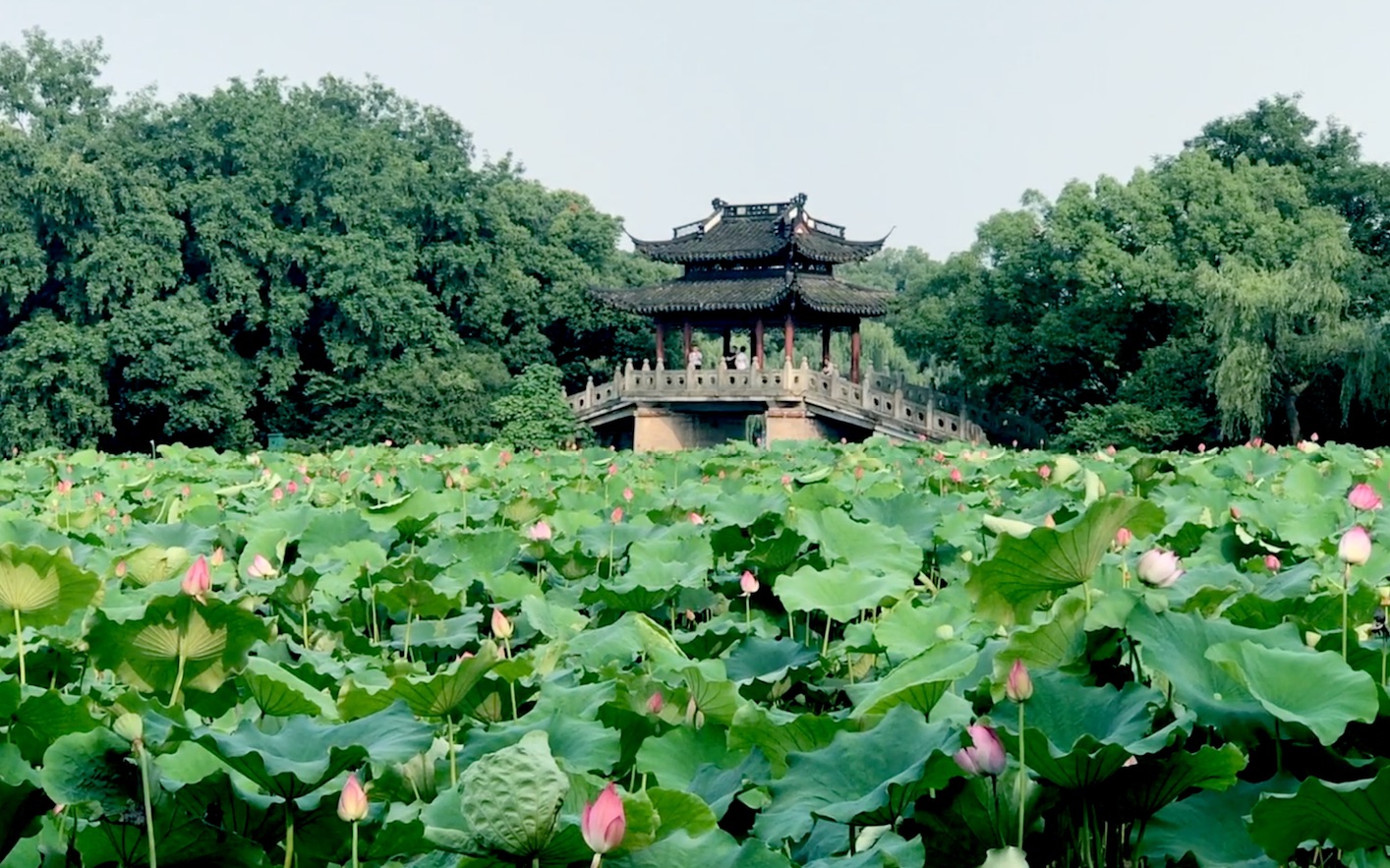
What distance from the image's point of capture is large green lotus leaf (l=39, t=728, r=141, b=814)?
1.04m

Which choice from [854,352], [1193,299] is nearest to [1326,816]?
[1193,299]

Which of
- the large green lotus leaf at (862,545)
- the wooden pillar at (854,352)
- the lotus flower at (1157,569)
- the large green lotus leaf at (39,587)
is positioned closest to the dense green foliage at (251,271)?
the wooden pillar at (854,352)

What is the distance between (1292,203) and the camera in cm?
2053

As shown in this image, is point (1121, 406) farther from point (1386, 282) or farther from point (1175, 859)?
point (1175, 859)

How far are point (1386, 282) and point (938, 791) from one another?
66.3 ft

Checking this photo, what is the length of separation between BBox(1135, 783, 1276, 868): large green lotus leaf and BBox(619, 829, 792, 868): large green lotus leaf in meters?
0.30

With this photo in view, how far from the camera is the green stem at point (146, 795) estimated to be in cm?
99

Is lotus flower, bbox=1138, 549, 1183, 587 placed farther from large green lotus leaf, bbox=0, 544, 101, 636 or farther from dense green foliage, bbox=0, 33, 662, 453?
dense green foliage, bbox=0, 33, 662, 453

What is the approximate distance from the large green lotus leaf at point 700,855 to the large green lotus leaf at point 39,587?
0.89m

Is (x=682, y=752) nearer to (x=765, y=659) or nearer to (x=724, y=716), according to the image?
(x=724, y=716)

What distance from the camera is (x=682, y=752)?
1.23 metres

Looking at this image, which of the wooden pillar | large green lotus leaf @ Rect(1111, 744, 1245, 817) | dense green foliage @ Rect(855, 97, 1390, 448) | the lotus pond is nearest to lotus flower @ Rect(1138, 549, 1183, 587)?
the lotus pond

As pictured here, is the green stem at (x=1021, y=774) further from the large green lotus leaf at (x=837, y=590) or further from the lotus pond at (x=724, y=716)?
the large green lotus leaf at (x=837, y=590)

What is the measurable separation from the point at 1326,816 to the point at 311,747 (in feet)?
2.33
